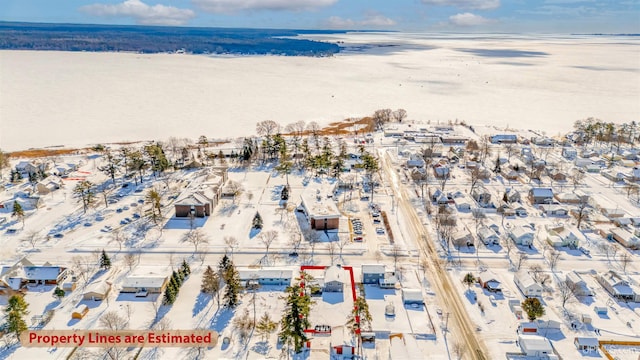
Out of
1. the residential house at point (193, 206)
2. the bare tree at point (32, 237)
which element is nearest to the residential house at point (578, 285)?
the residential house at point (193, 206)

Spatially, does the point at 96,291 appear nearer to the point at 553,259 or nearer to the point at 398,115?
the point at 553,259

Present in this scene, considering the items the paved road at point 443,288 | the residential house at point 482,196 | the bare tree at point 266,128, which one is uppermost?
the bare tree at point 266,128

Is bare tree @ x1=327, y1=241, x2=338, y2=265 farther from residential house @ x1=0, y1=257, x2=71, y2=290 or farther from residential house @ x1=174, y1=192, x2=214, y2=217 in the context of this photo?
residential house @ x1=0, y1=257, x2=71, y2=290

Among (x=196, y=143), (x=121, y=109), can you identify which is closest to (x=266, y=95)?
(x=121, y=109)

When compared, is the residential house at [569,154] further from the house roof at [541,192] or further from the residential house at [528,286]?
the residential house at [528,286]

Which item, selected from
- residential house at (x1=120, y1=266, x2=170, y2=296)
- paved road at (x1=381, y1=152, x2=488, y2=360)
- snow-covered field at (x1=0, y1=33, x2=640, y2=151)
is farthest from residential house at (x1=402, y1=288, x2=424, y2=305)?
snow-covered field at (x1=0, y1=33, x2=640, y2=151)

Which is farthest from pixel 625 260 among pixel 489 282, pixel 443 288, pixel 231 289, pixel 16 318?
pixel 16 318

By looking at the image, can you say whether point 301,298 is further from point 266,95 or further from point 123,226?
point 266,95
